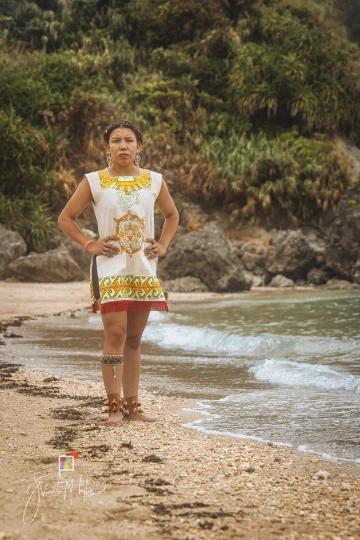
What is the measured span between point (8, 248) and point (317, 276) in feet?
23.5

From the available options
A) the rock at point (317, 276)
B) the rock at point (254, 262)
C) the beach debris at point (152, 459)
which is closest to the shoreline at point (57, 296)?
the rock at point (317, 276)

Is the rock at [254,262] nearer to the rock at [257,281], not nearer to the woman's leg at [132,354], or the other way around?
the rock at [257,281]

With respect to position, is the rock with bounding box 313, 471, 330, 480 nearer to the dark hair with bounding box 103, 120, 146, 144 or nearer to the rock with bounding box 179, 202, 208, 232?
the dark hair with bounding box 103, 120, 146, 144

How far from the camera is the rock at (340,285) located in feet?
54.4

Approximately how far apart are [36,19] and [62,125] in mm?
6407

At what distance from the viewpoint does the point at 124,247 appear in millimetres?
4203

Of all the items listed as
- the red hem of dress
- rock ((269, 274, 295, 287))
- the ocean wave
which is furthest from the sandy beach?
rock ((269, 274, 295, 287))

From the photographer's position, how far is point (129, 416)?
4.31 metres

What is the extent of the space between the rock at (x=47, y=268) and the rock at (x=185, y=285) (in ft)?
6.41

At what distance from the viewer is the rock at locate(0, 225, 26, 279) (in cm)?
1577

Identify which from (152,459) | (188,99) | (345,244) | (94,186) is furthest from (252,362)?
(188,99)

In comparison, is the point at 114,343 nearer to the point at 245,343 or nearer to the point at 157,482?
the point at 157,482

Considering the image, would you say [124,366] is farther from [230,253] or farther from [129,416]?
[230,253]

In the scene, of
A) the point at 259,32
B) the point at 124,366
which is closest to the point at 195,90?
the point at 259,32
